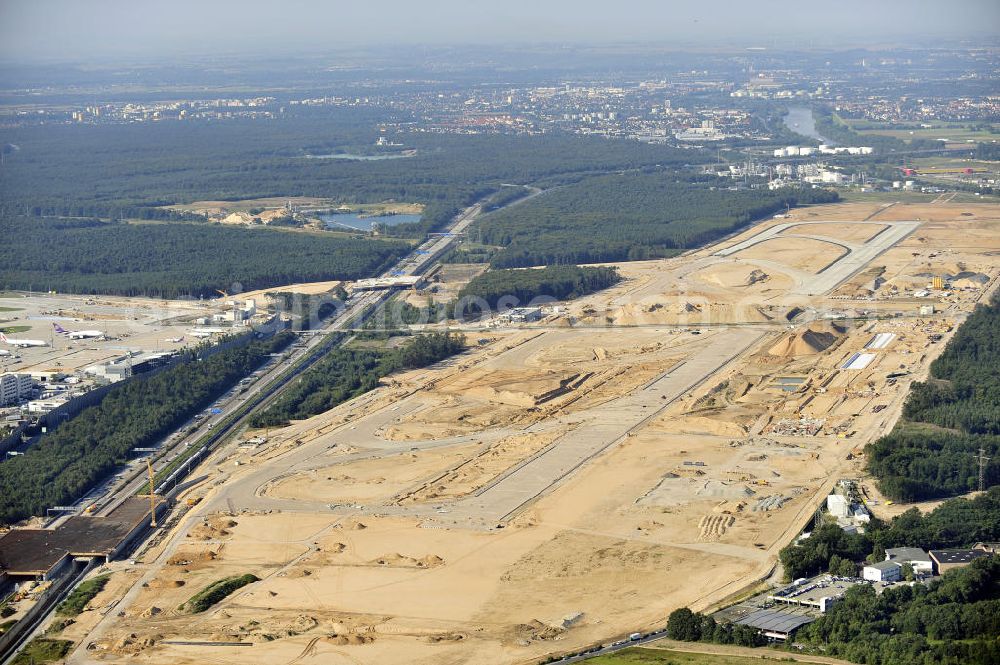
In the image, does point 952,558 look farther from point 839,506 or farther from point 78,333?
point 78,333

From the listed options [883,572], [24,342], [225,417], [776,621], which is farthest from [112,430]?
[883,572]

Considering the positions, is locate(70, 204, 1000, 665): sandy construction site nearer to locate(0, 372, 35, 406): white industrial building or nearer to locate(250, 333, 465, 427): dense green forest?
locate(250, 333, 465, 427): dense green forest

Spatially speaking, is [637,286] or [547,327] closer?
[547,327]

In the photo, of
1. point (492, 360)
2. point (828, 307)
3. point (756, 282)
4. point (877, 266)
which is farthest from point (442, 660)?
point (877, 266)

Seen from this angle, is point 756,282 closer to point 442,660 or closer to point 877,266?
point 877,266

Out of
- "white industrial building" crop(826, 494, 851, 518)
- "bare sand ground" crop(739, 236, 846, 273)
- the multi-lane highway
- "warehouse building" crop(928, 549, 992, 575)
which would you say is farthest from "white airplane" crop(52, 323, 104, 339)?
"warehouse building" crop(928, 549, 992, 575)

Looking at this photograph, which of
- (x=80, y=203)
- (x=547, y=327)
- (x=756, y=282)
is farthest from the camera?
(x=80, y=203)

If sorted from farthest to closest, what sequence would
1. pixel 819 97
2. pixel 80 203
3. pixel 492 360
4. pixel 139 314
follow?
pixel 819 97
pixel 80 203
pixel 139 314
pixel 492 360
